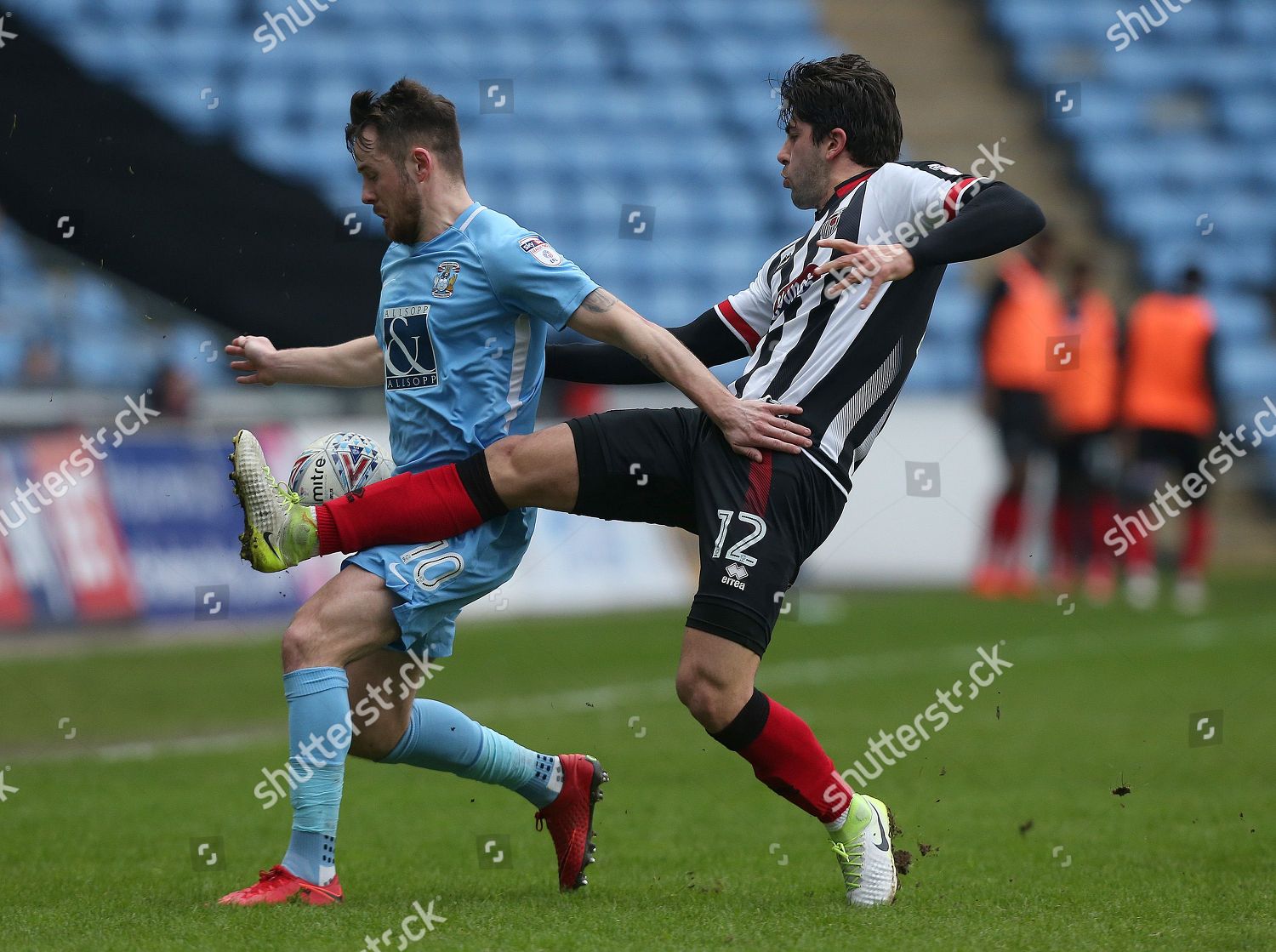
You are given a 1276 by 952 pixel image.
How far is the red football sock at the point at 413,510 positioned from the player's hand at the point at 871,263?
1.03 m

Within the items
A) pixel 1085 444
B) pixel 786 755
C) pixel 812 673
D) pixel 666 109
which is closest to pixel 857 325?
pixel 786 755

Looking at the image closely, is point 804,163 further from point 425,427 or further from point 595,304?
point 425,427

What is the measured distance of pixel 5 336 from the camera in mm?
10641

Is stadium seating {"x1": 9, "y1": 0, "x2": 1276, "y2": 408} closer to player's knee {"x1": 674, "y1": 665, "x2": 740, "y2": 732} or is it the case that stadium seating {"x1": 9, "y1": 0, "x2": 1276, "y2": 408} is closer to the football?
the football

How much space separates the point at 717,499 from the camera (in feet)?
13.2

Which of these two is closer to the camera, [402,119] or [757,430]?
[757,430]

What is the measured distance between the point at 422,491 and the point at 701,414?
2.49 ft

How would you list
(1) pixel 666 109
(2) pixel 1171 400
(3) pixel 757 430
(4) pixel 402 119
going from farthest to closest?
(1) pixel 666 109, (2) pixel 1171 400, (4) pixel 402 119, (3) pixel 757 430

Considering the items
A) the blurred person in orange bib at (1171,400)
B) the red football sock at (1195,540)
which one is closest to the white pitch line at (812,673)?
the red football sock at (1195,540)

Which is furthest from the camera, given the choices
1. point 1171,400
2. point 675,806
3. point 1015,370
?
point 1171,400

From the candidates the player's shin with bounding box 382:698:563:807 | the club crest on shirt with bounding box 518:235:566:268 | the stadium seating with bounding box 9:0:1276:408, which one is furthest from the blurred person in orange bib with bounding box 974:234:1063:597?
the club crest on shirt with bounding box 518:235:566:268

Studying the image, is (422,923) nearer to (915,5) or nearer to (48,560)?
(48,560)

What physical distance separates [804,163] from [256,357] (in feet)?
5.42

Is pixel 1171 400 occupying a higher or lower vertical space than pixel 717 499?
lower
